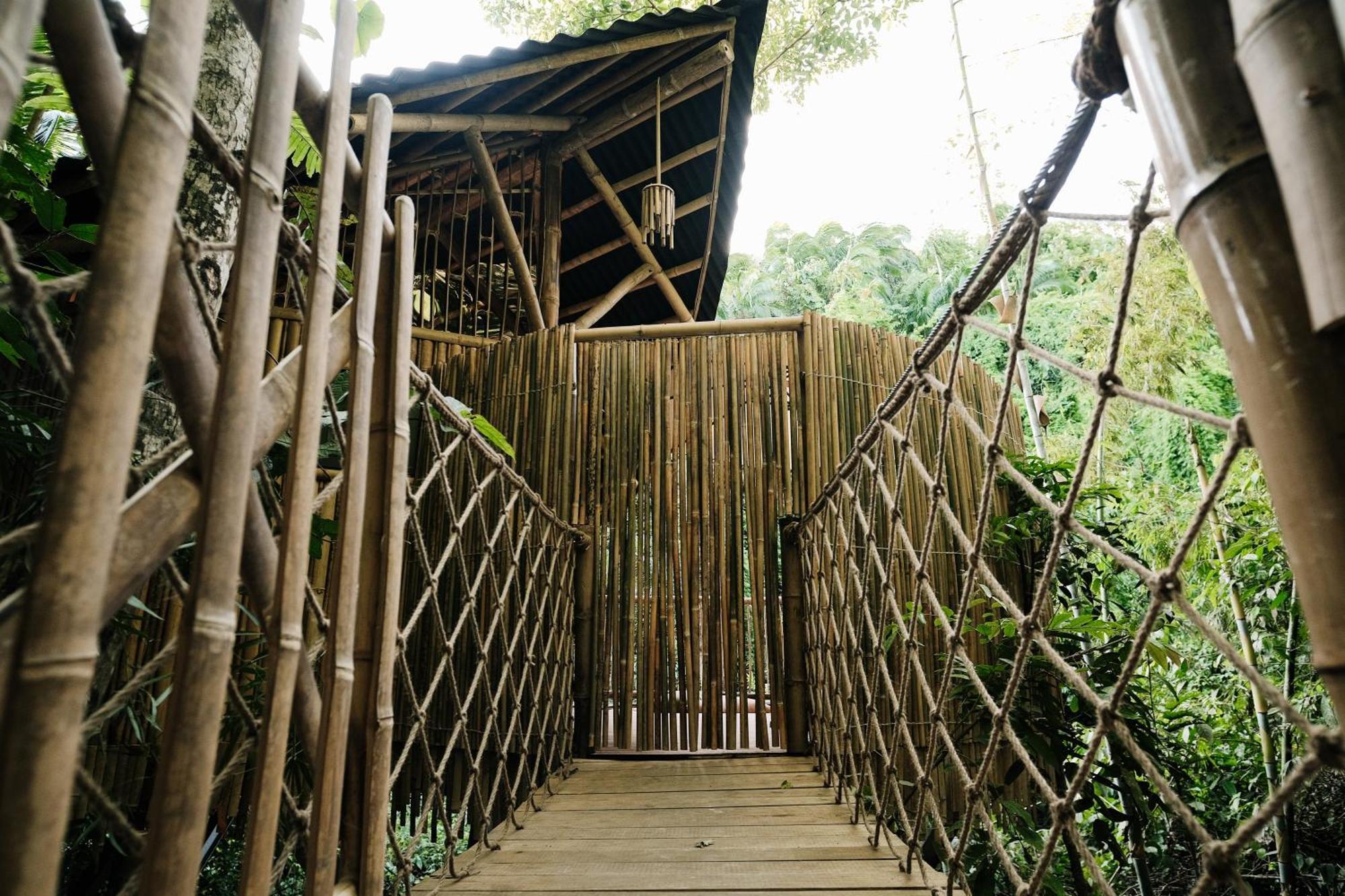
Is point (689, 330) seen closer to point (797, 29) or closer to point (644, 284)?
point (644, 284)

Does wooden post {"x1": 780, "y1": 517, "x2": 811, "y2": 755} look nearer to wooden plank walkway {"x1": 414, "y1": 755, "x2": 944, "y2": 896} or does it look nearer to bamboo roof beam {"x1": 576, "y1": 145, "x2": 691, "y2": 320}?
wooden plank walkway {"x1": 414, "y1": 755, "x2": 944, "y2": 896}

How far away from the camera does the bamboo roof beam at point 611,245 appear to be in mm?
5148

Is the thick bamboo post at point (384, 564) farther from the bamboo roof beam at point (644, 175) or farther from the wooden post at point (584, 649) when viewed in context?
the bamboo roof beam at point (644, 175)

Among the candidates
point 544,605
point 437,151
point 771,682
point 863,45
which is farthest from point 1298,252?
point 863,45

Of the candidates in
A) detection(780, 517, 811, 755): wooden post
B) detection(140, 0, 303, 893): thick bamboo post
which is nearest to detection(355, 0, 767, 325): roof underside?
detection(780, 517, 811, 755): wooden post

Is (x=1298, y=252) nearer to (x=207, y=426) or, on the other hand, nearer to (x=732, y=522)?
(x=207, y=426)

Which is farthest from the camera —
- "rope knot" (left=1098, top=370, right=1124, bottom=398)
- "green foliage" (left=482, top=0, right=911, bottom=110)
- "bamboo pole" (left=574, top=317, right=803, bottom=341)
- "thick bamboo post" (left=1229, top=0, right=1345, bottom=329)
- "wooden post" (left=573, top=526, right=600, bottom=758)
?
"green foliage" (left=482, top=0, right=911, bottom=110)

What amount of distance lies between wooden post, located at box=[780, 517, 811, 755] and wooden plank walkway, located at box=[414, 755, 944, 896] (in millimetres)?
287

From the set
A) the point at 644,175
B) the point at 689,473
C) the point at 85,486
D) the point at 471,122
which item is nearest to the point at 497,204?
the point at 471,122

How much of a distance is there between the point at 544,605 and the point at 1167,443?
33.4 ft

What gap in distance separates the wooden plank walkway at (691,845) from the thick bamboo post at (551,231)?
8.94ft

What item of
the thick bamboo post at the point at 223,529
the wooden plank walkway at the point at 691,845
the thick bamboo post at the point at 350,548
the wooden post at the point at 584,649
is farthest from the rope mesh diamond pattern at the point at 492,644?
the thick bamboo post at the point at 223,529

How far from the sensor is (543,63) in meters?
3.52

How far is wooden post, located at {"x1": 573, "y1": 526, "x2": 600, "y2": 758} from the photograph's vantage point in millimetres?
2691
